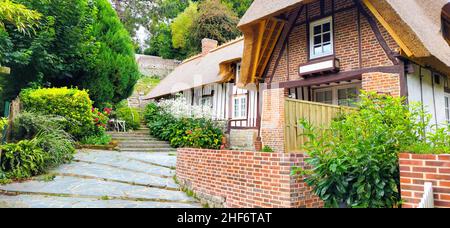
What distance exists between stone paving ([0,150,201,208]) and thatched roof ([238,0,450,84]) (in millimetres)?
5323

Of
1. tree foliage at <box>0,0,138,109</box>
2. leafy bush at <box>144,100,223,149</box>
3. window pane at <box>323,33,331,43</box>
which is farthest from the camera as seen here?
leafy bush at <box>144,100,223,149</box>

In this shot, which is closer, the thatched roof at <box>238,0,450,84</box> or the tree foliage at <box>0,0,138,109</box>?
the thatched roof at <box>238,0,450,84</box>

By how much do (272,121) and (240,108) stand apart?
3.69 metres

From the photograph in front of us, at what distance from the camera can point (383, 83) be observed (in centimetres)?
811

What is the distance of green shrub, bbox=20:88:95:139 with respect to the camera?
370 inches

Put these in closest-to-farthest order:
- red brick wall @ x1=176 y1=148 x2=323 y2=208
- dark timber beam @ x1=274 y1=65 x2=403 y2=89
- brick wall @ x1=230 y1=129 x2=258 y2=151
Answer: red brick wall @ x1=176 y1=148 x2=323 y2=208 < dark timber beam @ x1=274 y1=65 x2=403 y2=89 < brick wall @ x1=230 y1=129 x2=258 y2=151

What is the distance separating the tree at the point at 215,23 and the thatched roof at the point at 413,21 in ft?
60.1

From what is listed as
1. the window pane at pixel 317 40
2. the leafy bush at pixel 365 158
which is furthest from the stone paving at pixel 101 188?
the window pane at pixel 317 40

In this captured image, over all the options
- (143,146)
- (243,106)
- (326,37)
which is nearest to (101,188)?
(143,146)

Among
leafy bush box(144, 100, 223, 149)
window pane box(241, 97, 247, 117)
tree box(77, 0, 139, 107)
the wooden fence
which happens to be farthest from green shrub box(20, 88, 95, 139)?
the wooden fence

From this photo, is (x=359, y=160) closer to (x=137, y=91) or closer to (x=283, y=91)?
(x=283, y=91)

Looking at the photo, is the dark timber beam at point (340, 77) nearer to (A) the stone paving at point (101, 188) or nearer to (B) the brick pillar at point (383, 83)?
(B) the brick pillar at point (383, 83)

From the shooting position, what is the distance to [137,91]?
83.1ft

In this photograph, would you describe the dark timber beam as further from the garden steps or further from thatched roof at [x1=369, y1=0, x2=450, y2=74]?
the garden steps
